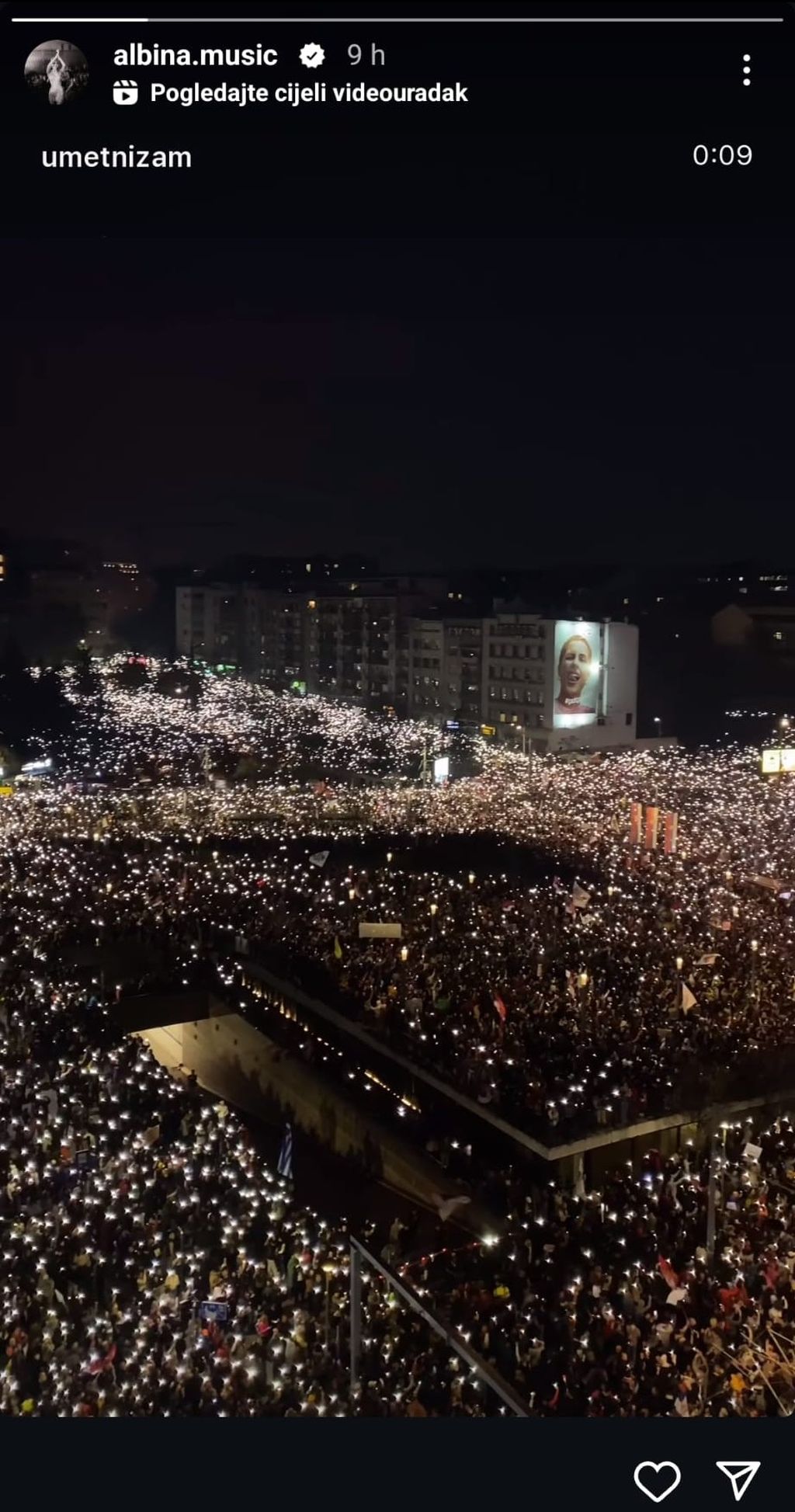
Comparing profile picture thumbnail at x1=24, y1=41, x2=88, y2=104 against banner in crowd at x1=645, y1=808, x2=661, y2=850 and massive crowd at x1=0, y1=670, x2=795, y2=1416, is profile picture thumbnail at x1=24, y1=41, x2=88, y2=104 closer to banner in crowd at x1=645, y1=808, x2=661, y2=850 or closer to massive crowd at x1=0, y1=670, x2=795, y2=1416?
massive crowd at x1=0, y1=670, x2=795, y2=1416

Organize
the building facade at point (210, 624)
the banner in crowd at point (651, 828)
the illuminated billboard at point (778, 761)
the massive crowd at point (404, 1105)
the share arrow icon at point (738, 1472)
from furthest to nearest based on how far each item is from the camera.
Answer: the building facade at point (210, 624) → the illuminated billboard at point (778, 761) → the banner in crowd at point (651, 828) → the massive crowd at point (404, 1105) → the share arrow icon at point (738, 1472)

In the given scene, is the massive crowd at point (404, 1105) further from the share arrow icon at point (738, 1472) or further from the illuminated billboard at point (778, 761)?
the share arrow icon at point (738, 1472)

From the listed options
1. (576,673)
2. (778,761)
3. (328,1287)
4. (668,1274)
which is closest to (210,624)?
(576,673)

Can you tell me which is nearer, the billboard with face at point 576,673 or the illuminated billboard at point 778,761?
the illuminated billboard at point 778,761

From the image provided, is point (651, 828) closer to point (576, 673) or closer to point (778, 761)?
point (778, 761)

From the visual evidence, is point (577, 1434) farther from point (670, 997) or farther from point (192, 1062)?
point (192, 1062)

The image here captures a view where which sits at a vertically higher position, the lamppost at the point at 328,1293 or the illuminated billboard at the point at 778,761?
the illuminated billboard at the point at 778,761

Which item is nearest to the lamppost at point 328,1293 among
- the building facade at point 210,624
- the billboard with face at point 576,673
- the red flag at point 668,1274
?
the red flag at point 668,1274
